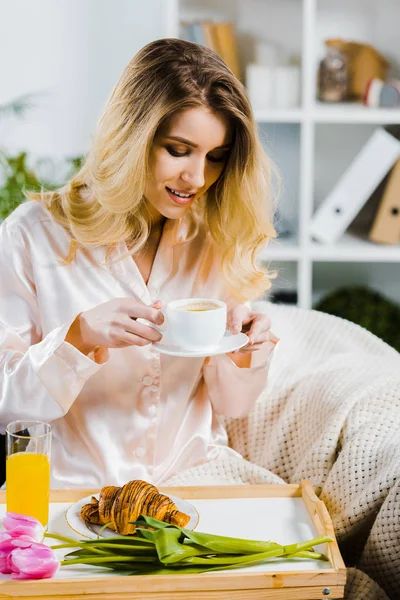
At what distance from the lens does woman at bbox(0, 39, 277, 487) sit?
1.41 m

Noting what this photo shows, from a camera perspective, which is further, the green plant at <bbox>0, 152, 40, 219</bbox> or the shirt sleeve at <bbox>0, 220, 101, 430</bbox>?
the green plant at <bbox>0, 152, 40, 219</bbox>

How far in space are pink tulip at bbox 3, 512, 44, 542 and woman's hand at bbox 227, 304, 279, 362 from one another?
0.46m

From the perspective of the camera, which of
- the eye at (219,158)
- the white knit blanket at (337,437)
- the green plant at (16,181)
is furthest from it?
the green plant at (16,181)

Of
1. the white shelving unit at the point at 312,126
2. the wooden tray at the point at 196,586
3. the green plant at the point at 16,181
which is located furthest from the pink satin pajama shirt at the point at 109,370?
the white shelving unit at the point at 312,126

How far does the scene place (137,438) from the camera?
1.55 metres

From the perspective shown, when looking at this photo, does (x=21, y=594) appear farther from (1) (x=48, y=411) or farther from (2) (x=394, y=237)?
(2) (x=394, y=237)

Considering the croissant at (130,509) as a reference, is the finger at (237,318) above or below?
above

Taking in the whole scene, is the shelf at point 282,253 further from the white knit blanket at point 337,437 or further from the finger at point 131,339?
the finger at point 131,339

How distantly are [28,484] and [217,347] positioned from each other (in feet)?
1.09

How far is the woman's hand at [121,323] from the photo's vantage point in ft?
4.07

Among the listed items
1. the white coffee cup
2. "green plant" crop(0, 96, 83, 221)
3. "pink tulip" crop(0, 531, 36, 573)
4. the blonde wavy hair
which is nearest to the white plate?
"pink tulip" crop(0, 531, 36, 573)

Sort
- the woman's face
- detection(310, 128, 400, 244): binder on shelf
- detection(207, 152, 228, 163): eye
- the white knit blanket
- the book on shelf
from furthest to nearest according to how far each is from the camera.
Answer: detection(310, 128, 400, 244): binder on shelf, the book on shelf, detection(207, 152, 228, 163): eye, the woman's face, the white knit blanket

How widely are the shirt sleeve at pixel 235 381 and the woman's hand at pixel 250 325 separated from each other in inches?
5.2

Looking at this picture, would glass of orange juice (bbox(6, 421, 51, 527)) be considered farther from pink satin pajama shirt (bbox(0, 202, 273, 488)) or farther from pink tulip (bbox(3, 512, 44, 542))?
pink satin pajama shirt (bbox(0, 202, 273, 488))
